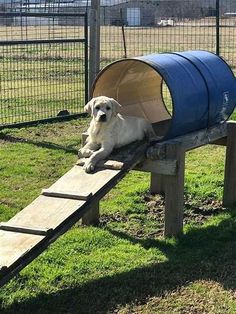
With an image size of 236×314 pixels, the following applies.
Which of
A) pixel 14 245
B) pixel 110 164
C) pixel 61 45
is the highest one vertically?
pixel 61 45

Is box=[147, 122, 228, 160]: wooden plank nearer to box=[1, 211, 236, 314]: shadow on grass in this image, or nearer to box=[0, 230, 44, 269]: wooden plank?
box=[1, 211, 236, 314]: shadow on grass

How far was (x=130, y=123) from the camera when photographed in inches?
225

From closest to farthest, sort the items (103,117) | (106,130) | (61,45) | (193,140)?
(103,117)
(106,130)
(193,140)
(61,45)

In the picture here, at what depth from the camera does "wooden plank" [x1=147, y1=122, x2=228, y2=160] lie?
17.6 feet

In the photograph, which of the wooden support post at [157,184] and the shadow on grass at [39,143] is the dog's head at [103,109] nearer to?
the wooden support post at [157,184]

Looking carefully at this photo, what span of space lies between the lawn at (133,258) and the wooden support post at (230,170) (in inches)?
5.5

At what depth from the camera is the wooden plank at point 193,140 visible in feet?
17.6

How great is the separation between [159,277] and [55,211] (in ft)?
3.14

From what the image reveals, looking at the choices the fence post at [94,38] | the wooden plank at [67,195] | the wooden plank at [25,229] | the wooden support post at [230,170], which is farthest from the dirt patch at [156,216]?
the fence post at [94,38]

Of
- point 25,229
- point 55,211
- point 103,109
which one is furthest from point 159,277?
point 103,109

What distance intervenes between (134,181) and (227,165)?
1306 mm

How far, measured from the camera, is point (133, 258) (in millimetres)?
5055

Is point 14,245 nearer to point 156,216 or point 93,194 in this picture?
point 93,194

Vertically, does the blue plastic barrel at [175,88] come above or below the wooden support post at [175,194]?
above
